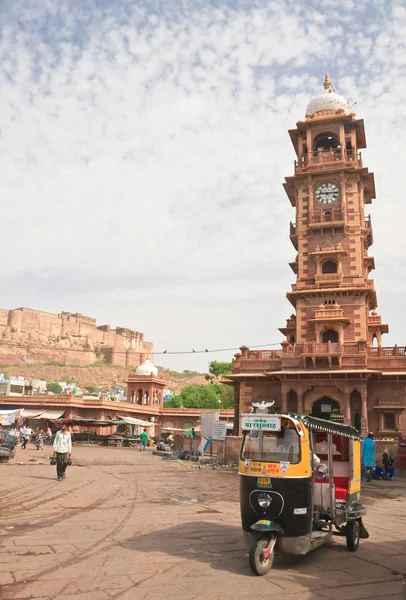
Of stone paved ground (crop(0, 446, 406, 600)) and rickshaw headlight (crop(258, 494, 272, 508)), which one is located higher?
rickshaw headlight (crop(258, 494, 272, 508))

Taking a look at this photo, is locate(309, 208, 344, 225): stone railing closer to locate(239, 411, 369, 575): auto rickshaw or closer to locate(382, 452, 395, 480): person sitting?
locate(382, 452, 395, 480): person sitting

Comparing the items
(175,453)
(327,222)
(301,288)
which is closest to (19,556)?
(175,453)

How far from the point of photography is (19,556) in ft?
23.3

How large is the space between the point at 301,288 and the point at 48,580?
2945cm

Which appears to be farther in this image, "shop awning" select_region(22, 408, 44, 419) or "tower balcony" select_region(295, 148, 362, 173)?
"shop awning" select_region(22, 408, 44, 419)

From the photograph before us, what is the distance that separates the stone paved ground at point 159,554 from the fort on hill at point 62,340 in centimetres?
13080

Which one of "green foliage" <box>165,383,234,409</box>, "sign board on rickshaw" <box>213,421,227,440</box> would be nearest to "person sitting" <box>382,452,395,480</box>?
"sign board on rickshaw" <box>213,421,227,440</box>

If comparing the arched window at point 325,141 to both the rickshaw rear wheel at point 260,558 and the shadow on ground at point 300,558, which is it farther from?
the rickshaw rear wheel at point 260,558

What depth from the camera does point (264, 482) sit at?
724cm

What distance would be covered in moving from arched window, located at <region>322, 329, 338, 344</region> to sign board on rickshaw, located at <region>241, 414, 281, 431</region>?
2631 centimetres

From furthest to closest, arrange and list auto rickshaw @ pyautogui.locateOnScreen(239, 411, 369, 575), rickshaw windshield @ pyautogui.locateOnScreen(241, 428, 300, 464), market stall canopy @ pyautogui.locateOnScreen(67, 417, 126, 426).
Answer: market stall canopy @ pyautogui.locateOnScreen(67, 417, 126, 426) → rickshaw windshield @ pyautogui.locateOnScreen(241, 428, 300, 464) → auto rickshaw @ pyautogui.locateOnScreen(239, 411, 369, 575)

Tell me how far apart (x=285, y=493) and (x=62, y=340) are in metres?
151

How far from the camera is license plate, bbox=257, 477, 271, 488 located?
23.6 ft

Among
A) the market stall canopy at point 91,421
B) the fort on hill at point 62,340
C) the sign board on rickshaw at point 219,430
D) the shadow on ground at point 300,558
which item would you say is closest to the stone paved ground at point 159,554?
the shadow on ground at point 300,558
